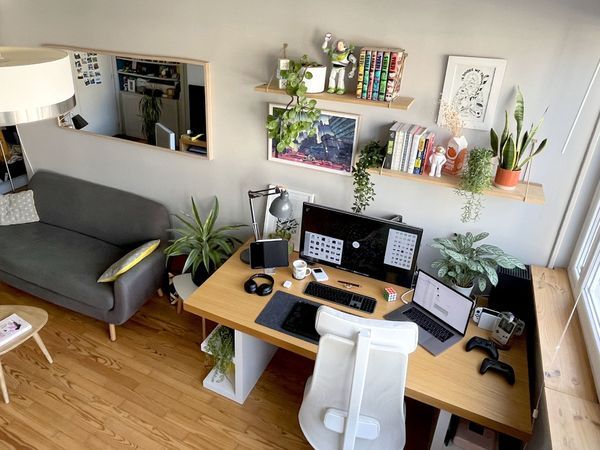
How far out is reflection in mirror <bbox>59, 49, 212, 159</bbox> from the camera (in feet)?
9.58

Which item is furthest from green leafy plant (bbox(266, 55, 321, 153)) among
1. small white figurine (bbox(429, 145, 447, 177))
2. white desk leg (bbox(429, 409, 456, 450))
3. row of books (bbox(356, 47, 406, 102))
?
white desk leg (bbox(429, 409, 456, 450))

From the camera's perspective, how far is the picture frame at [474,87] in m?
2.16

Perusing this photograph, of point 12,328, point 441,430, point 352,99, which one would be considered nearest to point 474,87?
point 352,99

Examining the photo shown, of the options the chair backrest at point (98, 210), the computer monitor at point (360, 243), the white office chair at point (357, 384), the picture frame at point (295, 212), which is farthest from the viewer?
the chair backrest at point (98, 210)

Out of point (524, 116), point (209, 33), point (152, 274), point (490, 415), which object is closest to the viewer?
point (490, 415)

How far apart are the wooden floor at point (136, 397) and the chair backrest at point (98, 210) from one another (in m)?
0.69

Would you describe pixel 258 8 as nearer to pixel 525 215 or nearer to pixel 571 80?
pixel 571 80

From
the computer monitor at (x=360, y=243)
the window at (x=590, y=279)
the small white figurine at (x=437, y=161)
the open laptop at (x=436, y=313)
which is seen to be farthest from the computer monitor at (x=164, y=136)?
the window at (x=590, y=279)

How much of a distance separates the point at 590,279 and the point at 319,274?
137 centimetres

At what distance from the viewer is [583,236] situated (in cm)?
224

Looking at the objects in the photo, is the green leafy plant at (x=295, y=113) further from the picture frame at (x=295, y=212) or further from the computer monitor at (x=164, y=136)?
the computer monitor at (x=164, y=136)

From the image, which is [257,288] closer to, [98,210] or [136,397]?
[136,397]

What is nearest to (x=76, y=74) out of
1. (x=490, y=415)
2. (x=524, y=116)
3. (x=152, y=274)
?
(x=152, y=274)

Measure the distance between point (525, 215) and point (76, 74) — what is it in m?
3.21
